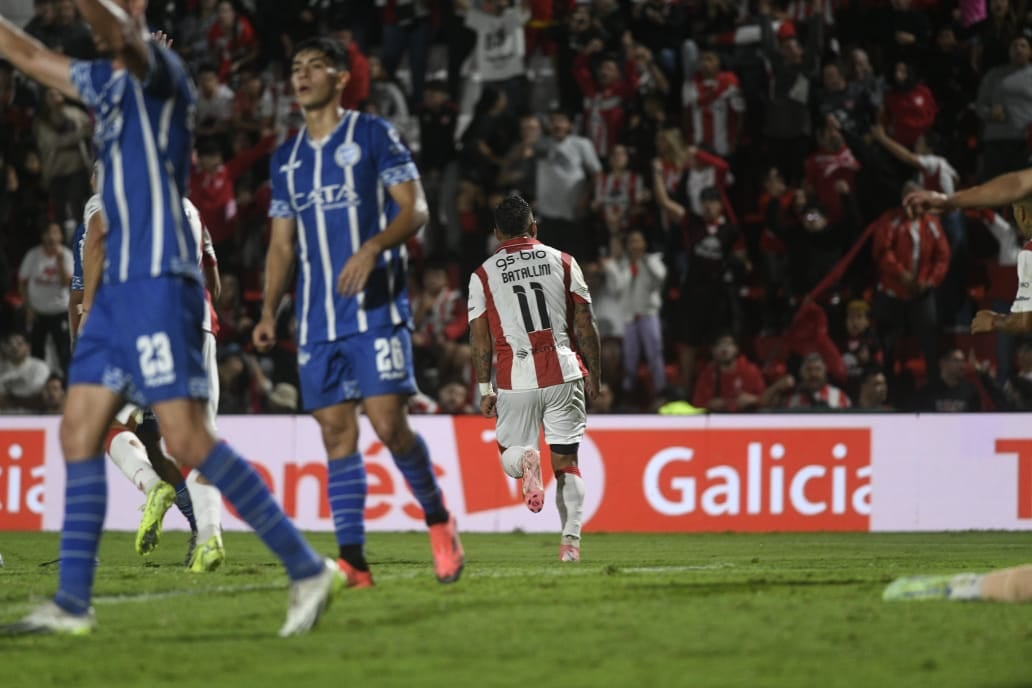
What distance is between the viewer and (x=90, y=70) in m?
5.98

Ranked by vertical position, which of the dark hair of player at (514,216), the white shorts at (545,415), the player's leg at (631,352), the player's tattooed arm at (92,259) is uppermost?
the dark hair of player at (514,216)

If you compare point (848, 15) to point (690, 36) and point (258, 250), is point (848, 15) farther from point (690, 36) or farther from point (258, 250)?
point (258, 250)

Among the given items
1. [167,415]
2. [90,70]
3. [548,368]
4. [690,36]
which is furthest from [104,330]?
[690,36]

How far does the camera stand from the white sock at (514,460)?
9.82 meters

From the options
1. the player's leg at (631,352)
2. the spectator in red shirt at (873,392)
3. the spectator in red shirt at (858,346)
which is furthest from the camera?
the player's leg at (631,352)

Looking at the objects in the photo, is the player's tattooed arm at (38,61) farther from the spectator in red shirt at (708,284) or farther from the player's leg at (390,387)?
the spectator in red shirt at (708,284)

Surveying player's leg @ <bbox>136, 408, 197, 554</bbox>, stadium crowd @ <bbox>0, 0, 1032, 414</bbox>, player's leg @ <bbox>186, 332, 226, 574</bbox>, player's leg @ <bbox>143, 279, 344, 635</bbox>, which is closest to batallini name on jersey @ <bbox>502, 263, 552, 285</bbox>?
player's leg @ <bbox>186, 332, 226, 574</bbox>

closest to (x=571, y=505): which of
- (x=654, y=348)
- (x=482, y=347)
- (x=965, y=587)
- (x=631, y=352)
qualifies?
(x=482, y=347)

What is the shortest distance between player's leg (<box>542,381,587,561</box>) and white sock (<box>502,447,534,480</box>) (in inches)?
10.1

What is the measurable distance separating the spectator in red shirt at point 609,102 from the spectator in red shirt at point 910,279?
3.40 meters

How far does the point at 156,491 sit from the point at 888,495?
7.29 m

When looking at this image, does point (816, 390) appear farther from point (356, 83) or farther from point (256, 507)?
point (256, 507)

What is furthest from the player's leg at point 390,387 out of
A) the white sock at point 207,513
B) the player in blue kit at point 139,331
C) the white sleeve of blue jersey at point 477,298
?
the white sleeve of blue jersey at point 477,298

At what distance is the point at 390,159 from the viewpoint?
7086 mm
